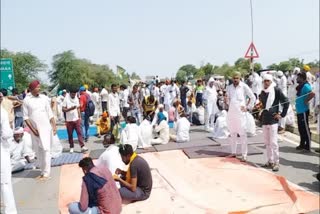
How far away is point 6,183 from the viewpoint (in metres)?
4.23

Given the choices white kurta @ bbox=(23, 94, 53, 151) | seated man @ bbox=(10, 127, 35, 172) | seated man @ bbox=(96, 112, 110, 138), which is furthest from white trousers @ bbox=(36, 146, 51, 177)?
seated man @ bbox=(96, 112, 110, 138)

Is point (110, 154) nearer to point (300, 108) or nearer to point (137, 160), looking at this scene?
point (137, 160)

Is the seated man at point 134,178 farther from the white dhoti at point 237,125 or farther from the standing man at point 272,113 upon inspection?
the white dhoti at point 237,125

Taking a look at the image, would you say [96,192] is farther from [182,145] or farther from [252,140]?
[252,140]

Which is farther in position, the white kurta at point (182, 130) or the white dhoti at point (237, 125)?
the white kurta at point (182, 130)

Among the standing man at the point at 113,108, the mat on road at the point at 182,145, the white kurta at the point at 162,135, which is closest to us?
the mat on road at the point at 182,145

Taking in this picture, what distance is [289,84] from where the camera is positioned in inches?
549

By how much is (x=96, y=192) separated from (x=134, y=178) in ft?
2.84

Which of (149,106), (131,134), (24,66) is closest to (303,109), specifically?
(131,134)

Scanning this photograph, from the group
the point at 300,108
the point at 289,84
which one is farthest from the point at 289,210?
the point at 289,84

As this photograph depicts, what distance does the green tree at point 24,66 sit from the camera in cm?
4209

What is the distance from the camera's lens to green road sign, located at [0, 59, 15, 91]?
15.2 meters

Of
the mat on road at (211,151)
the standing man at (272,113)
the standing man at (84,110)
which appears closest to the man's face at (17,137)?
the standing man at (84,110)

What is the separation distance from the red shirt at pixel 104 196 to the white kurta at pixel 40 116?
9.03 feet
